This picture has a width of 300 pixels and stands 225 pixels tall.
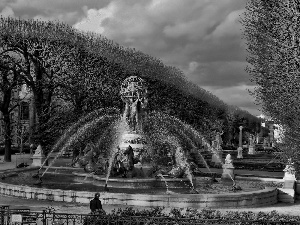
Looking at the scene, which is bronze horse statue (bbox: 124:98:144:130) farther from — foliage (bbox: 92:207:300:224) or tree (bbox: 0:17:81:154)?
foliage (bbox: 92:207:300:224)

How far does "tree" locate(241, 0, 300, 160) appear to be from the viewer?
16.7 m

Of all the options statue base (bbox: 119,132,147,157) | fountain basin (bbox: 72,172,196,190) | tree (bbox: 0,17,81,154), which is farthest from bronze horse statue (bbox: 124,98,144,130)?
tree (bbox: 0,17,81,154)

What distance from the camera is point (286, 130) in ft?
56.5

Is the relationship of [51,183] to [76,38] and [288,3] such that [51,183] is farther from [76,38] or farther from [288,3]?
[76,38]

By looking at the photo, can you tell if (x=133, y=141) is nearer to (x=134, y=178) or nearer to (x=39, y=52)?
(x=134, y=178)

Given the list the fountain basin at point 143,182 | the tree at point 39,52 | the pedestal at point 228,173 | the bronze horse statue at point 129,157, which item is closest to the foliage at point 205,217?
the fountain basin at point 143,182

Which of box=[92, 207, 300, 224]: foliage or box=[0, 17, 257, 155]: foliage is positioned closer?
box=[92, 207, 300, 224]: foliage

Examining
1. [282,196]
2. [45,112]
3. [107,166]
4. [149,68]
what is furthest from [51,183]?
[149,68]

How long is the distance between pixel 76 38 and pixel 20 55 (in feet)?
19.6

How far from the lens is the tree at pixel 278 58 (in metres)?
16.7

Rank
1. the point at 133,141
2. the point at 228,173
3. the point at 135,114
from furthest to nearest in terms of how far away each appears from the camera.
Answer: the point at 135,114 → the point at 133,141 → the point at 228,173

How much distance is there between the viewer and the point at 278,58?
58.5 ft

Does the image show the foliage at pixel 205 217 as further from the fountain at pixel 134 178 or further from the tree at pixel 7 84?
the tree at pixel 7 84

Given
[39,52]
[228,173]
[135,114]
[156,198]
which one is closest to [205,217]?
[156,198]
